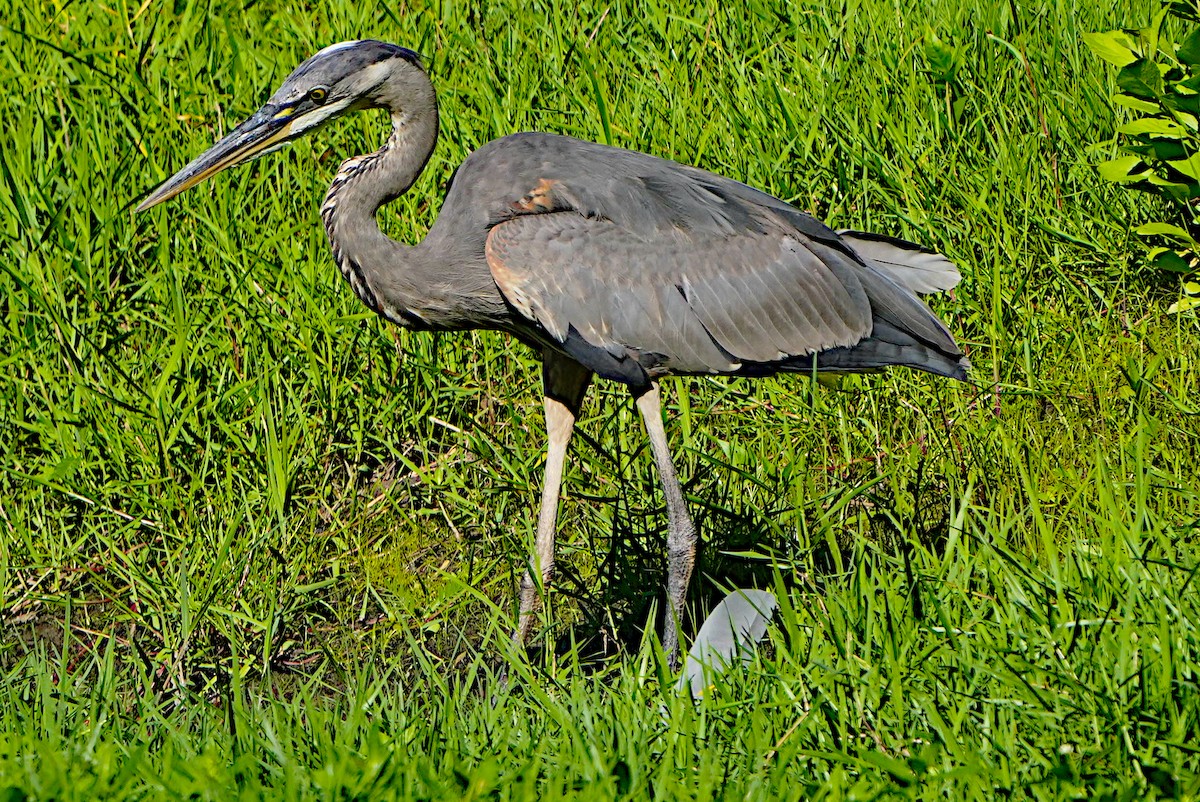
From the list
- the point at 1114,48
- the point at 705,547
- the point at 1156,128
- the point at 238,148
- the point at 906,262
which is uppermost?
the point at 238,148

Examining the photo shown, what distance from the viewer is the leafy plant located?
4359 mm

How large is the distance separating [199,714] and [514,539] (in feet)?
4.36

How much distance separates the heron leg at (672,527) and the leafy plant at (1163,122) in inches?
69.8

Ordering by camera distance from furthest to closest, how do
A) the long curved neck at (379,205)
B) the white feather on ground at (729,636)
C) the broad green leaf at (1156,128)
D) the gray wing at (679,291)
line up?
the broad green leaf at (1156,128) < the long curved neck at (379,205) < the gray wing at (679,291) < the white feather on ground at (729,636)

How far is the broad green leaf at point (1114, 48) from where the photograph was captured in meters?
4.41

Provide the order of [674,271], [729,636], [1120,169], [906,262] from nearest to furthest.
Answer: [729,636], [674,271], [906,262], [1120,169]

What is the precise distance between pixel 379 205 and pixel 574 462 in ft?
3.98

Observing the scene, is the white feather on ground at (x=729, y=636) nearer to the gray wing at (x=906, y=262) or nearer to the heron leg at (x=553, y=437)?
the heron leg at (x=553, y=437)

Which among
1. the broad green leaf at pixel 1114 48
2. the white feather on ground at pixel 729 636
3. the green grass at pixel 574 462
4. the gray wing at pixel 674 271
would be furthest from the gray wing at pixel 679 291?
the broad green leaf at pixel 1114 48

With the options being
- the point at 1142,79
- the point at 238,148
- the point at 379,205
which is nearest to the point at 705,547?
the point at 379,205

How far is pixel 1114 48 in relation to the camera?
4434 mm

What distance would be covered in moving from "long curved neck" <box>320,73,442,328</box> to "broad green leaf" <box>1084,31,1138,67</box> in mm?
2118

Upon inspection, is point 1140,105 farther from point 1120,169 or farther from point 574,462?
point 574,462

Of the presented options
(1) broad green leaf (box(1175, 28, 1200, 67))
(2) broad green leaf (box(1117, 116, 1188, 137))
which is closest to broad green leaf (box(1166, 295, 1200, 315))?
(2) broad green leaf (box(1117, 116, 1188, 137))
